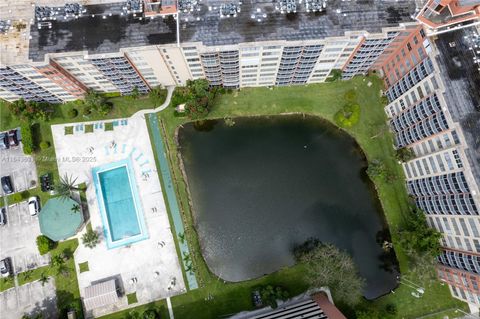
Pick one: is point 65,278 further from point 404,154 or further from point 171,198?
point 404,154

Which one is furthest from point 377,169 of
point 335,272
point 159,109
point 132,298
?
point 132,298

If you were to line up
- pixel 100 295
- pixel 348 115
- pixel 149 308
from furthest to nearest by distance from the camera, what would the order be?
pixel 348 115
pixel 149 308
pixel 100 295

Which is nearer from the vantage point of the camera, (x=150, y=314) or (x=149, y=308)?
(x=150, y=314)

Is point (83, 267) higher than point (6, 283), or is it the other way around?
point (6, 283)

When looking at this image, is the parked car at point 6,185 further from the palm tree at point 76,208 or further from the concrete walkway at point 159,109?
the concrete walkway at point 159,109

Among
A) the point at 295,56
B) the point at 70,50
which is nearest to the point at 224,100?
the point at 295,56

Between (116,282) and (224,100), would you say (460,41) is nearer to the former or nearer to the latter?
(224,100)

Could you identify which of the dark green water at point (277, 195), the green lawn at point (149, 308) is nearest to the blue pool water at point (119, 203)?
the dark green water at point (277, 195)
